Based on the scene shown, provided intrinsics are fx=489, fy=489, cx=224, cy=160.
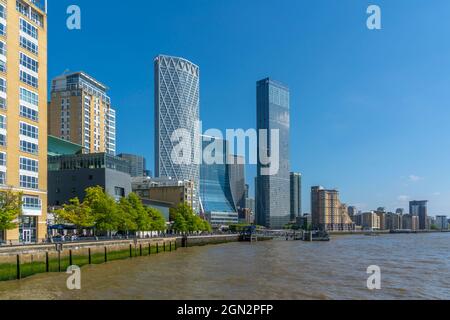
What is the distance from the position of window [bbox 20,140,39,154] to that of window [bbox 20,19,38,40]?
57.6 ft

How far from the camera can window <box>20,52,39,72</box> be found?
75.3m

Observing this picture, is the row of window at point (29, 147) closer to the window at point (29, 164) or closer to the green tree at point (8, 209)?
the window at point (29, 164)

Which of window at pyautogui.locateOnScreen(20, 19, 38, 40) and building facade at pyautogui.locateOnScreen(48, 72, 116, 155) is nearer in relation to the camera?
window at pyautogui.locateOnScreen(20, 19, 38, 40)

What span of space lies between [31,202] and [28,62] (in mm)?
22033

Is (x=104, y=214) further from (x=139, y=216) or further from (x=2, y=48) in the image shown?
(x=2, y=48)

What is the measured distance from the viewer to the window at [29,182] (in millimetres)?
74188

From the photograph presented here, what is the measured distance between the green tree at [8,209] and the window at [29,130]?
15527 millimetres

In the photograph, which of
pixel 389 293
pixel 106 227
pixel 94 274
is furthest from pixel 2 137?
pixel 389 293

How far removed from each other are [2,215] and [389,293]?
42.8m

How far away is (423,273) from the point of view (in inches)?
2184

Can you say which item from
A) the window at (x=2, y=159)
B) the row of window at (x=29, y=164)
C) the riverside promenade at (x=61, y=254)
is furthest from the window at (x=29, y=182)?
the riverside promenade at (x=61, y=254)

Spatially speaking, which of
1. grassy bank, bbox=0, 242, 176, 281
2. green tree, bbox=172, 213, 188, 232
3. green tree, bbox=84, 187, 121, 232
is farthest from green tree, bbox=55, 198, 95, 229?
green tree, bbox=172, 213, 188, 232

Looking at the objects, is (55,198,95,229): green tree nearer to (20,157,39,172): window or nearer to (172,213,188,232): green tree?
(20,157,39,172): window
